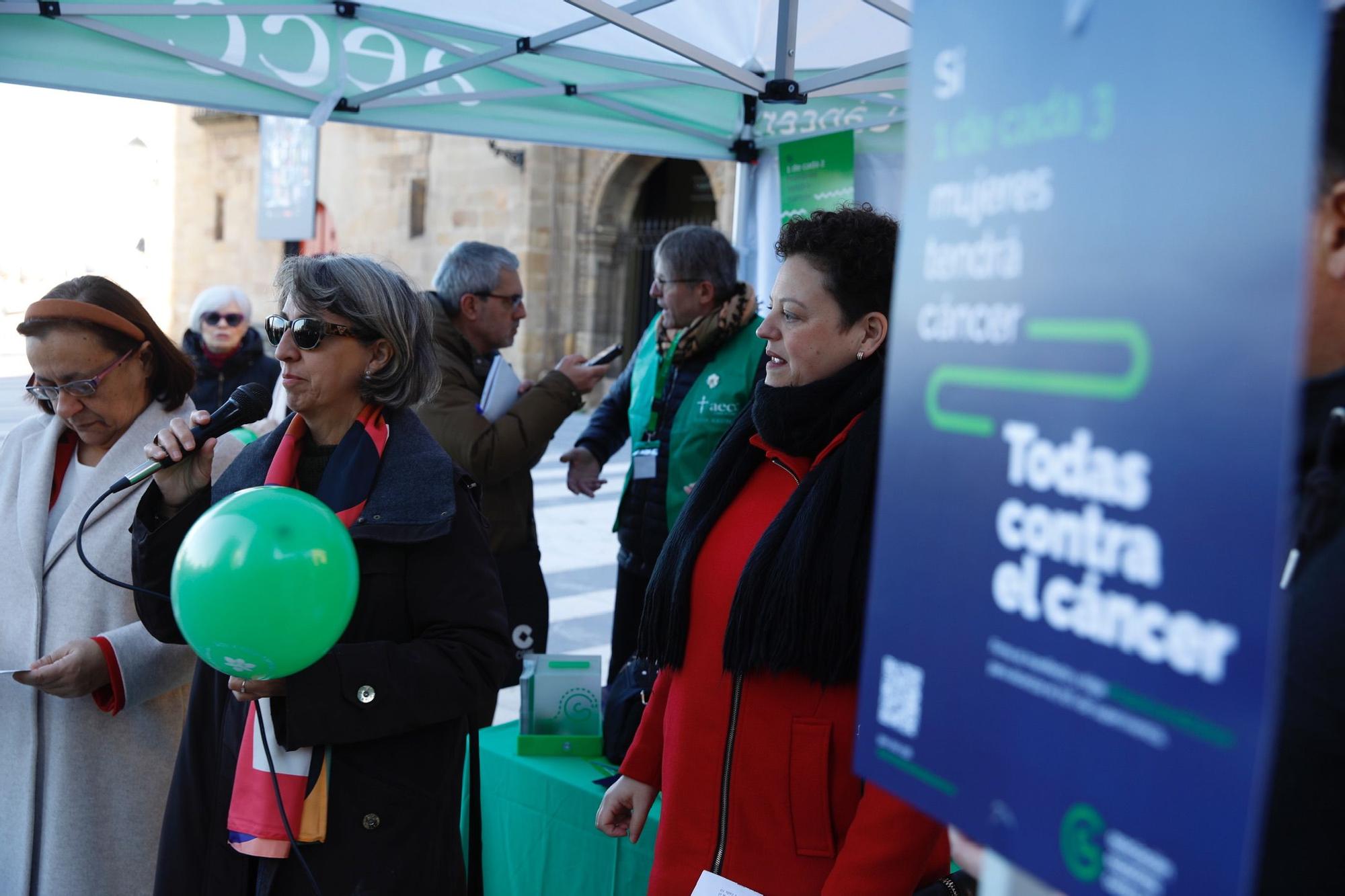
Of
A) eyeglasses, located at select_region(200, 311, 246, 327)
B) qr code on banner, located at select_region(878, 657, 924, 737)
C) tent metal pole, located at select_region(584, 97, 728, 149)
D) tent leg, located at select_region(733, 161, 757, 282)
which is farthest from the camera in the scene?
eyeglasses, located at select_region(200, 311, 246, 327)

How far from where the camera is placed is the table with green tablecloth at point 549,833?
8.91 feet

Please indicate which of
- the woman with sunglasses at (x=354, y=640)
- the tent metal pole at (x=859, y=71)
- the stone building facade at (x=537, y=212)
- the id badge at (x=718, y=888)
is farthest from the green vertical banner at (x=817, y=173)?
the stone building facade at (x=537, y=212)

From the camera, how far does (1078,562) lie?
0.79 metres

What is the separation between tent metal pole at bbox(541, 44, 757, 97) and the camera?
4.54 metres

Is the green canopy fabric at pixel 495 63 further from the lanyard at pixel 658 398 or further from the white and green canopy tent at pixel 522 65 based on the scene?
the lanyard at pixel 658 398

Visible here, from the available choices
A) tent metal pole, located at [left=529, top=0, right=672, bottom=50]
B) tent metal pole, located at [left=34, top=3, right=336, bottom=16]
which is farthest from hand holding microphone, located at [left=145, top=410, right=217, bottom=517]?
tent metal pole, located at [left=529, top=0, right=672, bottom=50]

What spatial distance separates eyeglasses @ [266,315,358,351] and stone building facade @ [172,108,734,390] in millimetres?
14722

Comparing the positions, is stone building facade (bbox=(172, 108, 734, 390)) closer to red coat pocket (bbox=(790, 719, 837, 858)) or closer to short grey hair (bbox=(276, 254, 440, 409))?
short grey hair (bbox=(276, 254, 440, 409))

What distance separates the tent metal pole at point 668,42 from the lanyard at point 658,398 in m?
1.04

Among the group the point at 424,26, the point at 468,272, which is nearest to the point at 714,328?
the point at 468,272

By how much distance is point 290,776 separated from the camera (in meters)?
2.02

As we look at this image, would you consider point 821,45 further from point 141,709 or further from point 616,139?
point 141,709

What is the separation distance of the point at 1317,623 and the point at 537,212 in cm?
1889

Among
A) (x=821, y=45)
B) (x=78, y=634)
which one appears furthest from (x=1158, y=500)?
(x=821, y=45)
